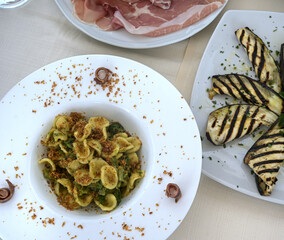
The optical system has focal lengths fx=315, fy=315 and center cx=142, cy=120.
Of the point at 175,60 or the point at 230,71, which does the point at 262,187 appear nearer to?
the point at 230,71

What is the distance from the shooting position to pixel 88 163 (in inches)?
47.7

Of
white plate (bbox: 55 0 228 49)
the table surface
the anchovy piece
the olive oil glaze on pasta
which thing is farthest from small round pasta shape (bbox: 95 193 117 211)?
white plate (bbox: 55 0 228 49)

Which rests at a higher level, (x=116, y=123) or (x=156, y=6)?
(x=156, y=6)

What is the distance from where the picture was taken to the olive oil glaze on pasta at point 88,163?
117 cm

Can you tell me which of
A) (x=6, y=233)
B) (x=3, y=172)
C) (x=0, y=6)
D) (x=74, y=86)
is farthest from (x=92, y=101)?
(x=0, y=6)

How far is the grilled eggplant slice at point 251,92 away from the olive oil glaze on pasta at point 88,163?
48cm

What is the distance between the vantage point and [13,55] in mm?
1643

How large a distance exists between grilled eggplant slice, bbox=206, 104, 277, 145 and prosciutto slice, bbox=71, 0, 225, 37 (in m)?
0.50

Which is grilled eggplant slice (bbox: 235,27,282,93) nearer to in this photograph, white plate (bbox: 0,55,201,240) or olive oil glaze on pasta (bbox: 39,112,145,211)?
white plate (bbox: 0,55,201,240)

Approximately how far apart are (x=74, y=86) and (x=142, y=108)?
29 centimetres

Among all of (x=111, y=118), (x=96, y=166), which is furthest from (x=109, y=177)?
(x=111, y=118)

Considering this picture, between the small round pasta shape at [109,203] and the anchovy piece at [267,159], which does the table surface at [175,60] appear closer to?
the anchovy piece at [267,159]

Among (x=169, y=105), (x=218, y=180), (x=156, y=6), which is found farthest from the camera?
(x=156, y=6)

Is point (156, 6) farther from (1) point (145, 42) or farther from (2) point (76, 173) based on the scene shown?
(2) point (76, 173)
